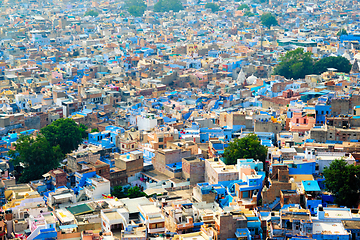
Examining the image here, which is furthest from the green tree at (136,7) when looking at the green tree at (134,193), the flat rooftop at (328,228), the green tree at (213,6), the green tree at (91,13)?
the flat rooftop at (328,228)

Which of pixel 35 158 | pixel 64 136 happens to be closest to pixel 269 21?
pixel 64 136

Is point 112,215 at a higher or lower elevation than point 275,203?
lower

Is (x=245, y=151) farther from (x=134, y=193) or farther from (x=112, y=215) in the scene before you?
(x=112, y=215)

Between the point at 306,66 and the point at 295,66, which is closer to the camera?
the point at 295,66

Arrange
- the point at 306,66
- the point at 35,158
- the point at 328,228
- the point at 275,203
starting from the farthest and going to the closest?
1. the point at 306,66
2. the point at 35,158
3. the point at 275,203
4. the point at 328,228

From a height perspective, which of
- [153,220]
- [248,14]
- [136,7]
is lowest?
[153,220]

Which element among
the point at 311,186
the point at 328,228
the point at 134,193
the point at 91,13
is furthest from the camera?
the point at 91,13

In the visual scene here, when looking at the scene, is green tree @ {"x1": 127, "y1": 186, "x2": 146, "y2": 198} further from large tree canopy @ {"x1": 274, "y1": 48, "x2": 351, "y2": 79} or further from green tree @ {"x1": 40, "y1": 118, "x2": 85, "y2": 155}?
large tree canopy @ {"x1": 274, "y1": 48, "x2": 351, "y2": 79}
